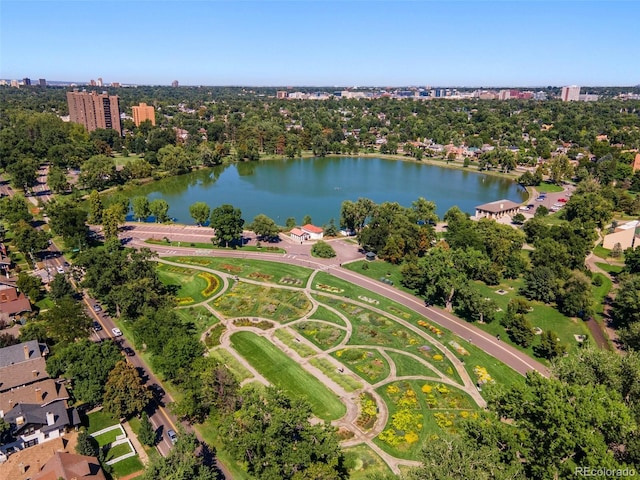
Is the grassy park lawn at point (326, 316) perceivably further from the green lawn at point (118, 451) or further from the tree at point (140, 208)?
the tree at point (140, 208)

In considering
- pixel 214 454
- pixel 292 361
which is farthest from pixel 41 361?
pixel 292 361

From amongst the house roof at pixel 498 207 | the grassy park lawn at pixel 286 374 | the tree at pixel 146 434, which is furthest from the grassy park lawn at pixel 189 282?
the house roof at pixel 498 207

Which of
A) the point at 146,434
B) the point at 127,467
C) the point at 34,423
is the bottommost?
the point at 127,467

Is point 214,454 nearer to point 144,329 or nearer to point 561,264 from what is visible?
point 144,329

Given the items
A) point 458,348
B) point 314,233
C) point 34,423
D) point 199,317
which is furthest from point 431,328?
point 34,423

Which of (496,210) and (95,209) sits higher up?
(95,209)

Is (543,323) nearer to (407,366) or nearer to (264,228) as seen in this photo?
(407,366)
